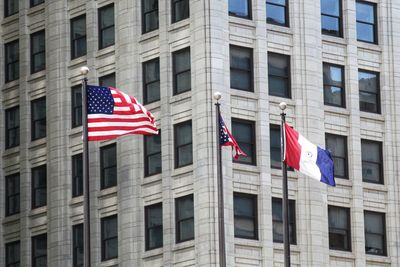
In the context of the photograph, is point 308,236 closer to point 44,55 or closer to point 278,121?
point 278,121

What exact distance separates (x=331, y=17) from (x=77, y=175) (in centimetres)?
1430

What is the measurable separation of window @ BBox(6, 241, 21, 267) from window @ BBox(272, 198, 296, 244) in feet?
A: 49.2

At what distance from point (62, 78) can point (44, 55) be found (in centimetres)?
242

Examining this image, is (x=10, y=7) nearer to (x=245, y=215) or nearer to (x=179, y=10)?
(x=179, y=10)

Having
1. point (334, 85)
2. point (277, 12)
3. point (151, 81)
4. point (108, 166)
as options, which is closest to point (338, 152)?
point (334, 85)

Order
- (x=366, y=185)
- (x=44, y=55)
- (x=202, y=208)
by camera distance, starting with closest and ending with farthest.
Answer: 1. (x=202, y=208)
2. (x=366, y=185)
3. (x=44, y=55)

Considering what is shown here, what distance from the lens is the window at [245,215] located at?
72.9 meters

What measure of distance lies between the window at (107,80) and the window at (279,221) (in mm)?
10109

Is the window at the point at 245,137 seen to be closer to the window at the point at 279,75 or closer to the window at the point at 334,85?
the window at the point at 279,75

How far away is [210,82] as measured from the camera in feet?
240

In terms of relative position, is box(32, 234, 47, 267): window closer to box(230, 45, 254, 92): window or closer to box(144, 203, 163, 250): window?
box(144, 203, 163, 250): window

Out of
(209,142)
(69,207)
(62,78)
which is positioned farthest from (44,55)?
(209,142)

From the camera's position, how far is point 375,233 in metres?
77.5

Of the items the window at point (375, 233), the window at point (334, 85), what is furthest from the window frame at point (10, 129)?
the window at point (375, 233)
